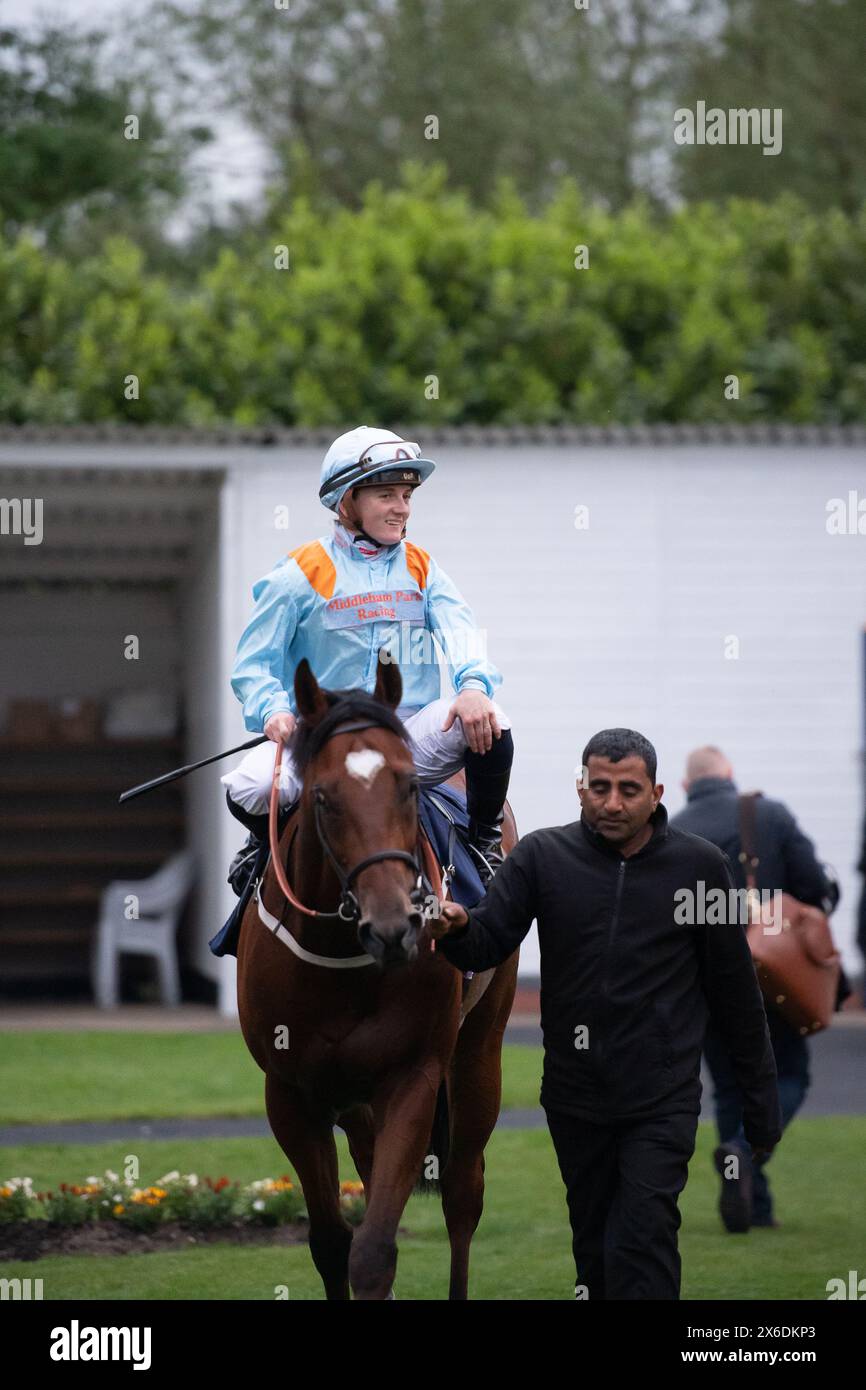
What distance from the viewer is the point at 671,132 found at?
108ft

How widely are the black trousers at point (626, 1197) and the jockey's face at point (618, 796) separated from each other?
78 centimetres

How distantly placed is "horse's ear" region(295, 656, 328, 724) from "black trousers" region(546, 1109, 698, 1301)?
1.28 metres

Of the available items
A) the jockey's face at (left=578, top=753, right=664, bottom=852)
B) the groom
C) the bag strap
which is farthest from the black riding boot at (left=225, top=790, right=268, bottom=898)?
the bag strap

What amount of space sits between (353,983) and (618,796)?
0.94 m

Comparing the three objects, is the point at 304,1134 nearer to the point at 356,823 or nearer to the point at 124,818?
the point at 356,823

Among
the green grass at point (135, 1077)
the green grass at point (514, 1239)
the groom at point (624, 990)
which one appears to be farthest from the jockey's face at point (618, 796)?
the green grass at point (135, 1077)

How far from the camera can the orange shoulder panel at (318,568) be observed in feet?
19.3

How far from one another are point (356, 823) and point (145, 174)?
1961cm

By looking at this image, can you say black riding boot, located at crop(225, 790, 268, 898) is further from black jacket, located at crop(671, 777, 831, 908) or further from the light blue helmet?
black jacket, located at crop(671, 777, 831, 908)

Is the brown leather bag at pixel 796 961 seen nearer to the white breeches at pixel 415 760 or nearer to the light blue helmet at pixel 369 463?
the white breeches at pixel 415 760

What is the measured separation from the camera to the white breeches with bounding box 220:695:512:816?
580 centimetres

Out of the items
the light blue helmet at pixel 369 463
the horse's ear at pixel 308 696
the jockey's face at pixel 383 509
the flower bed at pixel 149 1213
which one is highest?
the light blue helmet at pixel 369 463

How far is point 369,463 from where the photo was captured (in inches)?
231

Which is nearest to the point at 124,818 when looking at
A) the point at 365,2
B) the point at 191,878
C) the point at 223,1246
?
the point at 191,878
